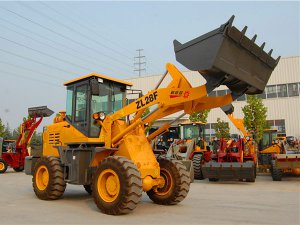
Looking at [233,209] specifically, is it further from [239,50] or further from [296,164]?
[296,164]

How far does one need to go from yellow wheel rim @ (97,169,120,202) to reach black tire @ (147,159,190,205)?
150 centimetres

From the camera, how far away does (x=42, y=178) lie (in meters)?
8.73

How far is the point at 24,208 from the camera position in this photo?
288 inches

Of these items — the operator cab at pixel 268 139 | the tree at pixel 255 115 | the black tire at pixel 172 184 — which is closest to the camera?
the black tire at pixel 172 184

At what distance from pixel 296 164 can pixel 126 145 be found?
8634mm

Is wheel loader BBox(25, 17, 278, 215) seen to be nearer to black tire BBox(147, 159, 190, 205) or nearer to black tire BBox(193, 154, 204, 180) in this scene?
black tire BBox(147, 159, 190, 205)

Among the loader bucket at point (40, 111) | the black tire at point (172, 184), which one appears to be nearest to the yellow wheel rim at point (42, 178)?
the black tire at point (172, 184)

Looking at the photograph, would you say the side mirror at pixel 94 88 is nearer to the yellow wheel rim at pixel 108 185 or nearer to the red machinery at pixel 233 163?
the yellow wheel rim at pixel 108 185

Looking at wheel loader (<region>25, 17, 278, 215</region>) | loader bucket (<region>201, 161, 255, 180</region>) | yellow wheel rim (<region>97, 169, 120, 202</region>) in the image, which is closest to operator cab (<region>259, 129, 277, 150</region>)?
loader bucket (<region>201, 161, 255, 180</region>)

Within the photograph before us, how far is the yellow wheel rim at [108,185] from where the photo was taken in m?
6.67

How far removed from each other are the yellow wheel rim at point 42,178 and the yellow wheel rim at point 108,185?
2.35 meters

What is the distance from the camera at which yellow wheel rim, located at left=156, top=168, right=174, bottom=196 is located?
7.71 m

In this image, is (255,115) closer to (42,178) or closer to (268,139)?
(268,139)

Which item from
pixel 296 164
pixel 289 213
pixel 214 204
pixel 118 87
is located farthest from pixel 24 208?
pixel 296 164
